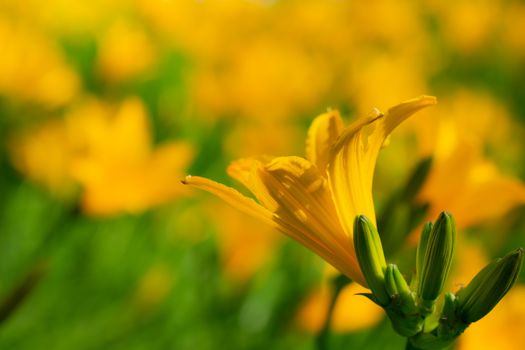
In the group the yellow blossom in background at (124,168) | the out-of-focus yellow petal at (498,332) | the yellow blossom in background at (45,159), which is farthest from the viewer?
the yellow blossom in background at (45,159)

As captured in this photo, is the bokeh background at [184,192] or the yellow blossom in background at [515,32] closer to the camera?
the bokeh background at [184,192]

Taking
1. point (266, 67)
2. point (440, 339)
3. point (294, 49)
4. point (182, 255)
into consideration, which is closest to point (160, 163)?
point (182, 255)

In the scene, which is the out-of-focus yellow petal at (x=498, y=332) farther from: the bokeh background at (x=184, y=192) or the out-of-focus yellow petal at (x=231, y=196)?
the out-of-focus yellow petal at (x=231, y=196)

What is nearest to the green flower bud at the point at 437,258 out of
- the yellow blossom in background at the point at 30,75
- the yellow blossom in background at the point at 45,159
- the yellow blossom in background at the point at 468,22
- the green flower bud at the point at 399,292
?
the green flower bud at the point at 399,292

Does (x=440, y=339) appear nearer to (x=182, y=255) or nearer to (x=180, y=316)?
(x=180, y=316)

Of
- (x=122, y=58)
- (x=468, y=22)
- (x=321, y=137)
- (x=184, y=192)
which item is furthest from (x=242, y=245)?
(x=468, y=22)

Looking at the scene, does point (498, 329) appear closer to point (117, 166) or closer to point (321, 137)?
point (321, 137)
